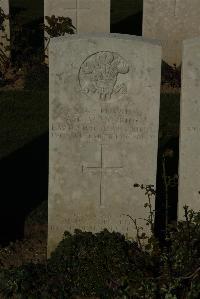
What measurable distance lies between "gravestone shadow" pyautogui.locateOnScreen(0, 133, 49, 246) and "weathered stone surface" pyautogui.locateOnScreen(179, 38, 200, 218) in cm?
189

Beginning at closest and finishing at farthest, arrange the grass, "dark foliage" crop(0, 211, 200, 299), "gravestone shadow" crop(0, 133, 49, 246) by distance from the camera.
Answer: "dark foliage" crop(0, 211, 200, 299) < "gravestone shadow" crop(0, 133, 49, 246) < the grass

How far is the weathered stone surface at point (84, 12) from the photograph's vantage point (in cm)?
1290

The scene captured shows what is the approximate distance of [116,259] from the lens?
6.31 metres

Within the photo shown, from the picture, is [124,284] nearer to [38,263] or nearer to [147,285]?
[147,285]

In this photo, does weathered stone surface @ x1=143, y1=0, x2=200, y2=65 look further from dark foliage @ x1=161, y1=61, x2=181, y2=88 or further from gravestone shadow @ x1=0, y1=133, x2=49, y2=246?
gravestone shadow @ x1=0, y1=133, x2=49, y2=246

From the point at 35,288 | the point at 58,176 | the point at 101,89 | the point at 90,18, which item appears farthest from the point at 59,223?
the point at 90,18

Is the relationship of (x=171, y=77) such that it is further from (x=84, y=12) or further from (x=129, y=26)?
(x=129, y=26)

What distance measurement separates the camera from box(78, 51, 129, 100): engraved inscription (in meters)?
6.44

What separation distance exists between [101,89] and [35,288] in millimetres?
1898

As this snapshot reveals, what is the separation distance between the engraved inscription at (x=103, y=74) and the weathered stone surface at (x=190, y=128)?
579 millimetres

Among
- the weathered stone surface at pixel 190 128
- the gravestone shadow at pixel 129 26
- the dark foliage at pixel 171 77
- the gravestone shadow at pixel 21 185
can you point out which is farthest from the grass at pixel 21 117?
the gravestone shadow at pixel 129 26

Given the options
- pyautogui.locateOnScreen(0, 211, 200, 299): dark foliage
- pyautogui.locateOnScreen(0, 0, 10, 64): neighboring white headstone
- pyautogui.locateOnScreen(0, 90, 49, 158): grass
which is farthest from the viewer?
pyautogui.locateOnScreen(0, 0, 10, 64): neighboring white headstone

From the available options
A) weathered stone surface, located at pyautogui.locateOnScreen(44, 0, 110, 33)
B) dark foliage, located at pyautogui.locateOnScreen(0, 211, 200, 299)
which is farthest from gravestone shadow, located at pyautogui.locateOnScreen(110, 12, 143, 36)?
dark foliage, located at pyautogui.locateOnScreen(0, 211, 200, 299)

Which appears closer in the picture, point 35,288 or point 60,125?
point 35,288
